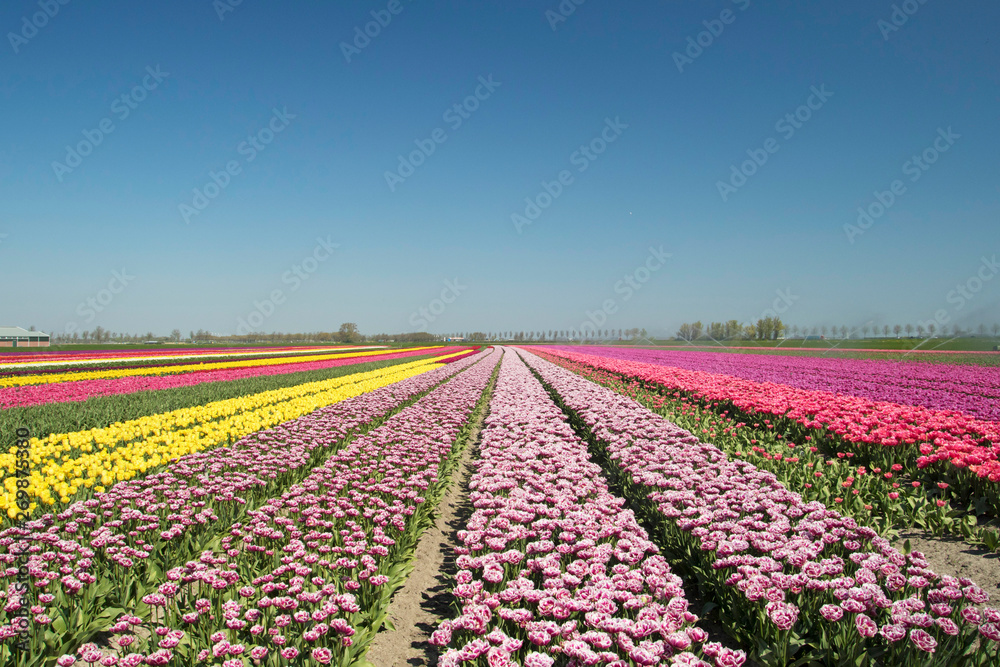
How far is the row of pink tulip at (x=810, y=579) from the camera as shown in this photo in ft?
9.27

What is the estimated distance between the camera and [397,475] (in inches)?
251

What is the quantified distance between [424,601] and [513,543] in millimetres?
992

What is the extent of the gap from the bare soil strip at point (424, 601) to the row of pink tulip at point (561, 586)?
1.64 ft

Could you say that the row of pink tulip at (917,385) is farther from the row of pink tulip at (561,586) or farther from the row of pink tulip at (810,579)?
the row of pink tulip at (561,586)

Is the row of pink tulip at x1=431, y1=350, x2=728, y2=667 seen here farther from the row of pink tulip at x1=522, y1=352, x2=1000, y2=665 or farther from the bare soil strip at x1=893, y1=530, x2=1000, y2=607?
the bare soil strip at x1=893, y1=530, x2=1000, y2=607

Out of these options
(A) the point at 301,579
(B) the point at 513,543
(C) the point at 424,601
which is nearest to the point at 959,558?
(B) the point at 513,543

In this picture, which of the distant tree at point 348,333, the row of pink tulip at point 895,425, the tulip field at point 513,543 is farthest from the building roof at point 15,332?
the row of pink tulip at point 895,425

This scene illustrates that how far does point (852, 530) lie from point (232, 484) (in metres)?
6.05

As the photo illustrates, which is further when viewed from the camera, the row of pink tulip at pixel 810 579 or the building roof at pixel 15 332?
the building roof at pixel 15 332

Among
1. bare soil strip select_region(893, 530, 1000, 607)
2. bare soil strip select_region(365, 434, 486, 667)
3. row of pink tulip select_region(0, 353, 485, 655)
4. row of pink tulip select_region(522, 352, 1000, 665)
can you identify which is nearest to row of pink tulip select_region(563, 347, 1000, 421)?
bare soil strip select_region(893, 530, 1000, 607)

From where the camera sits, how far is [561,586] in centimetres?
354

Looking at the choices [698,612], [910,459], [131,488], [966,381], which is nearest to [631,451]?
[698,612]

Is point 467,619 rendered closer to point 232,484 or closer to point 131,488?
point 232,484

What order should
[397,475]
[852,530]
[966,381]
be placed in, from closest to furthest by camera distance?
1. [852,530]
2. [397,475]
3. [966,381]
